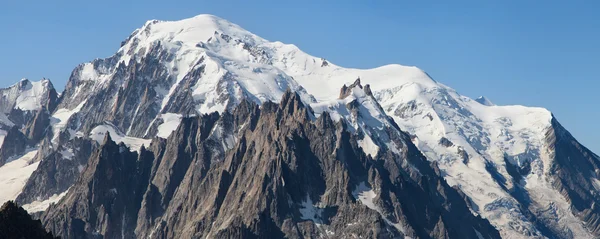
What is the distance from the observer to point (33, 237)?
19688cm

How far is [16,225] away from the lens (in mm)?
197000

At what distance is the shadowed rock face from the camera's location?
19450 centimetres

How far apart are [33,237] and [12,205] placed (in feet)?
18.9

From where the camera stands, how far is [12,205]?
197m

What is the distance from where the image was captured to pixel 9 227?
195250 mm

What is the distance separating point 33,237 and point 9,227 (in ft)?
13.1

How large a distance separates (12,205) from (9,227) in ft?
11.6

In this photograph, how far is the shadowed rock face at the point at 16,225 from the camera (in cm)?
19450
